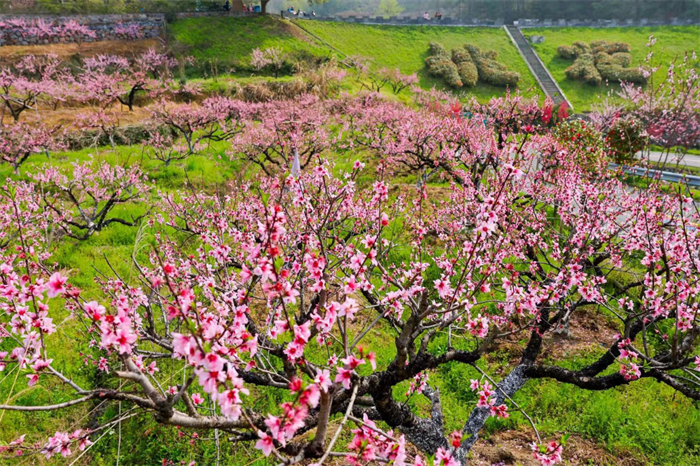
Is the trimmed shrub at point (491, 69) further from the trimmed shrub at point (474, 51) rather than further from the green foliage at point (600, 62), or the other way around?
the green foliage at point (600, 62)

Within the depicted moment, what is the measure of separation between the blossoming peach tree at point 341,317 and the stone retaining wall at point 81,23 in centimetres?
3377

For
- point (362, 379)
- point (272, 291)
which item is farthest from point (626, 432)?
point (272, 291)

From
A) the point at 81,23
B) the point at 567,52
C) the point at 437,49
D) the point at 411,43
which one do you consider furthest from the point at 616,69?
the point at 81,23

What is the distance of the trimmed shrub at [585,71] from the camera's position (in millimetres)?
41156

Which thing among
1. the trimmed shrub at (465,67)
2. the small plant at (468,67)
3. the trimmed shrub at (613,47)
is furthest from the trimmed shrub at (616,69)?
the trimmed shrub at (465,67)

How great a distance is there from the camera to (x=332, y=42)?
152 ft

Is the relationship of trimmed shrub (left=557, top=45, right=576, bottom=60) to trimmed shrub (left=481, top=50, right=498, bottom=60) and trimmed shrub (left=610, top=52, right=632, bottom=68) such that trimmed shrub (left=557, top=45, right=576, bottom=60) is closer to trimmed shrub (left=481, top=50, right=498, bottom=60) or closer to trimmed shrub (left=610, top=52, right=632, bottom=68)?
trimmed shrub (left=610, top=52, right=632, bottom=68)

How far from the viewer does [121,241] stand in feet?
32.4

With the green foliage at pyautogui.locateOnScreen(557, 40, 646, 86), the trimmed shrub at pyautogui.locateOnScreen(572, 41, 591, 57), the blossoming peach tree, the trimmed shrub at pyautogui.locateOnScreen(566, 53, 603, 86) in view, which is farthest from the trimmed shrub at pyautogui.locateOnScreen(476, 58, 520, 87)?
the blossoming peach tree

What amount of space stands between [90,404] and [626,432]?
8.28 meters

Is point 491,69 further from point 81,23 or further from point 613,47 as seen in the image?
point 81,23

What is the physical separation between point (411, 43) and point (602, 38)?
28.7 metres

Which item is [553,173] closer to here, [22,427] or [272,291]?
[272,291]

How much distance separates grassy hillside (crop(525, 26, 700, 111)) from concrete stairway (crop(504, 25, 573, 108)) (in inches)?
40.9
